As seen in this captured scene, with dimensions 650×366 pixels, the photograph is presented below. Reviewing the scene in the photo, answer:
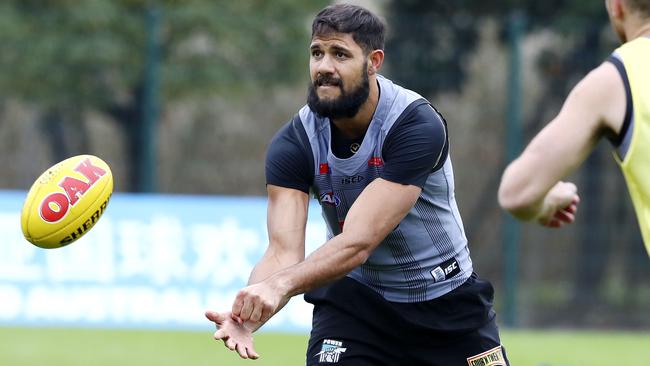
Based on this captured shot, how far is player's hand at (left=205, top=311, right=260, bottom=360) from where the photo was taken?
458 centimetres

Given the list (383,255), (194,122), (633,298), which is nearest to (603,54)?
(633,298)

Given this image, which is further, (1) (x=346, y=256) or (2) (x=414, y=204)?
(2) (x=414, y=204)

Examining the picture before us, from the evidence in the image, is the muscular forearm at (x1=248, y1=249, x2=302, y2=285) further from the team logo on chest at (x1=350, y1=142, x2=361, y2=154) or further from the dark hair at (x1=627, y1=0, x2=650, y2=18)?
the dark hair at (x1=627, y1=0, x2=650, y2=18)

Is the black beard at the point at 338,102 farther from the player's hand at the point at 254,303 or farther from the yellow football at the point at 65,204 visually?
the yellow football at the point at 65,204

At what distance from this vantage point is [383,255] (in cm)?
532

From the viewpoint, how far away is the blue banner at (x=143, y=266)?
11641mm

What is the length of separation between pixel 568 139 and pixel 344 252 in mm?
1448

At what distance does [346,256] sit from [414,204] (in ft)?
1.57

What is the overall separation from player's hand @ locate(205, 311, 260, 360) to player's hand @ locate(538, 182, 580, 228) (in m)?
1.23

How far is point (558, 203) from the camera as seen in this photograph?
12.9ft

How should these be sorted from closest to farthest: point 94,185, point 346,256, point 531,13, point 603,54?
1. point 346,256
2. point 94,185
3. point 603,54
4. point 531,13

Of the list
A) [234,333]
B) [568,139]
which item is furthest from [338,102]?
[568,139]

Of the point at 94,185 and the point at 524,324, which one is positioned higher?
the point at 524,324

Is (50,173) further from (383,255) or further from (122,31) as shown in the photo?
(122,31)
